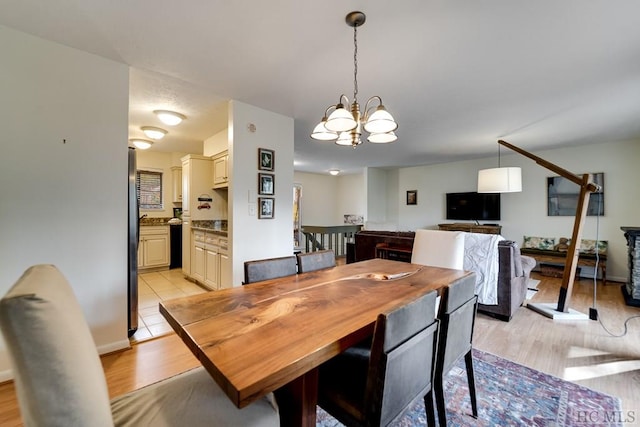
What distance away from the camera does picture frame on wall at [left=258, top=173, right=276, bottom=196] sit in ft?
10.4

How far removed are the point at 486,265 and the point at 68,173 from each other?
152 inches

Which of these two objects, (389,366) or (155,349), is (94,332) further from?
(389,366)

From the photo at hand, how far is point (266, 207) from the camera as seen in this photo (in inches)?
127

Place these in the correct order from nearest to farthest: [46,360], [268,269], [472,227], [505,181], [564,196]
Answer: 1. [46,360]
2. [268,269]
3. [505,181]
4. [564,196]
5. [472,227]

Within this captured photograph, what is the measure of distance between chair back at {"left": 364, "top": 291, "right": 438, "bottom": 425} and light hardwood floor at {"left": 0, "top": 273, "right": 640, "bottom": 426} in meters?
1.56

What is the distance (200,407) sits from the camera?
971mm

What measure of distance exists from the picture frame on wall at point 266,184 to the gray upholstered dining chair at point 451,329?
238 centimetres

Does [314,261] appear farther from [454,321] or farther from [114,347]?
[114,347]

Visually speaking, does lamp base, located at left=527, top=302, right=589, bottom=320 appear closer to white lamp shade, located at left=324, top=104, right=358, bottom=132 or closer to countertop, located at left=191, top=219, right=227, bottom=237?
white lamp shade, located at left=324, top=104, right=358, bottom=132

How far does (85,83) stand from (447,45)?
9.29 feet

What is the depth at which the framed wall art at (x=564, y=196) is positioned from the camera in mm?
4711

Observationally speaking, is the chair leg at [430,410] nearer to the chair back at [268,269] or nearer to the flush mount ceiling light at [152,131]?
the chair back at [268,269]

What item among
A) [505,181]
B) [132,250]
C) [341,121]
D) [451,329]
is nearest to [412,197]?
[505,181]

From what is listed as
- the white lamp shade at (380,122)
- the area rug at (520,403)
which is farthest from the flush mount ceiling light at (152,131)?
the area rug at (520,403)
